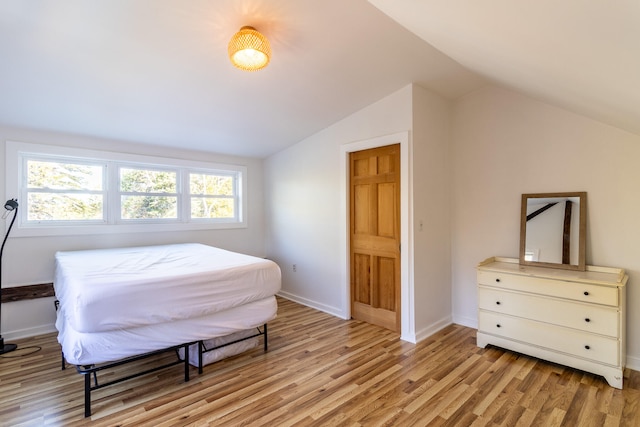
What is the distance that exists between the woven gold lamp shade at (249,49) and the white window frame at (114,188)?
247cm

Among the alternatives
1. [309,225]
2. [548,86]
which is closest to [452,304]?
[309,225]

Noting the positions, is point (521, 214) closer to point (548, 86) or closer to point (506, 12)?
point (548, 86)

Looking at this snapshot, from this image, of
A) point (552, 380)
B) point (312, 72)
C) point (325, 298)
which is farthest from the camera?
point (325, 298)

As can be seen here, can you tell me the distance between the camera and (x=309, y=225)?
13.7 ft

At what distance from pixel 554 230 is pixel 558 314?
30.3 inches

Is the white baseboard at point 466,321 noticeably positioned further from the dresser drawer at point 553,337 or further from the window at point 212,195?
the window at point 212,195

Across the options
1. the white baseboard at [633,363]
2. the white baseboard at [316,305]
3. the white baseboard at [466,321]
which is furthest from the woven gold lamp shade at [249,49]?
the white baseboard at [633,363]

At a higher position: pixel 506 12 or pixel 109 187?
pixel 506 12

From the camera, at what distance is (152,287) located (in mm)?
2074

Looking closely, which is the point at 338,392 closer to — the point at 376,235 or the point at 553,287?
the point at 376,235

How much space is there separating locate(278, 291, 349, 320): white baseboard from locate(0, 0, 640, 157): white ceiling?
229cm

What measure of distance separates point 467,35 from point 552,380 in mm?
2473

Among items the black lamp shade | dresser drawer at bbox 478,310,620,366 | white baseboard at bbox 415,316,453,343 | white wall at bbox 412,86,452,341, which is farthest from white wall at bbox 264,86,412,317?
the black lamp shade

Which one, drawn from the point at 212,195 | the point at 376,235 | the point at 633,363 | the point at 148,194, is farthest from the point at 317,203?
the point at 633,363
